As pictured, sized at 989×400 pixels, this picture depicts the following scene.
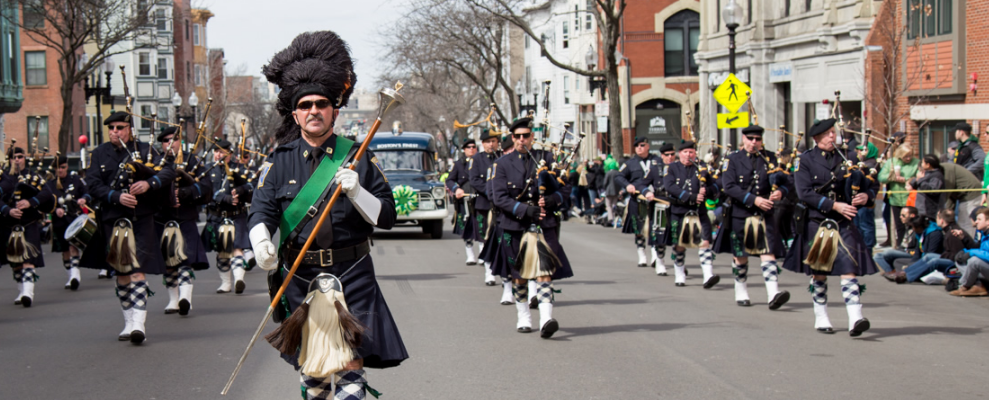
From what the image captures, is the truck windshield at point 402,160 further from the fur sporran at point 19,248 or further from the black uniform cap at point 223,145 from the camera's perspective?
the fur sporran at point 19,248

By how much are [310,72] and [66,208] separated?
12192mm

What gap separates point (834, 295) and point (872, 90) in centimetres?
1345

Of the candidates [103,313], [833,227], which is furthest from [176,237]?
[833,227]

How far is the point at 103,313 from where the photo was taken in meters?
11.4

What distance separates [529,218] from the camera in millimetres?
9836

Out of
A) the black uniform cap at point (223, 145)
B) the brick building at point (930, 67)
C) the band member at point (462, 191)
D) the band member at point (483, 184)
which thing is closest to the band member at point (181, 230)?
the black uniform cap at point (223, 145)

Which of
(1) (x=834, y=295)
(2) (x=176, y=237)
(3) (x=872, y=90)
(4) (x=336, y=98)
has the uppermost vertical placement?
(3) (x=872, y=90)

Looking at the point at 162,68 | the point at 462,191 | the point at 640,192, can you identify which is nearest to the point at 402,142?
the point at 462,191

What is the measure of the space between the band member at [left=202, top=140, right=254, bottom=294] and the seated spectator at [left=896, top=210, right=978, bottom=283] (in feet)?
27.1

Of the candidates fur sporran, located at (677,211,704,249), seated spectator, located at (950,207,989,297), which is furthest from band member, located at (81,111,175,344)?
seated spectator, located at (950,207,989,297)

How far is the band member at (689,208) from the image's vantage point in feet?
44.7

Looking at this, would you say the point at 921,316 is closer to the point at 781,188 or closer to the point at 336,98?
the point at 781,188

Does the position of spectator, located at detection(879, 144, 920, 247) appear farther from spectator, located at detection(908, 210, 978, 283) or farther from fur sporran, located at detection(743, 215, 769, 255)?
fur sporran, located at detection(743, 215, 769, 255)

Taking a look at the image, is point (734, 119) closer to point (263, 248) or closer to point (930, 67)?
point (930, 67)
